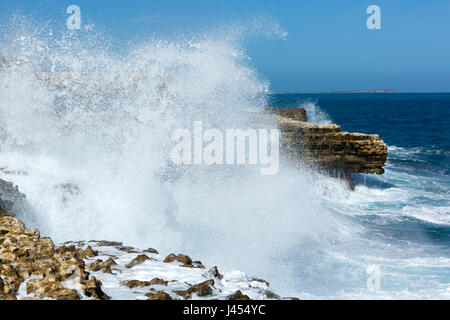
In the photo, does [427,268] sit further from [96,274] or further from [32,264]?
[32,264]

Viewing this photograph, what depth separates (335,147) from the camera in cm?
1494

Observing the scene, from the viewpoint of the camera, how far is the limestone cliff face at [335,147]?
48.4 feet

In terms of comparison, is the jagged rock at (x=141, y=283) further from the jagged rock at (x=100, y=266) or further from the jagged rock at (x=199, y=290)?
the jagged rock at (x=100, y=266)

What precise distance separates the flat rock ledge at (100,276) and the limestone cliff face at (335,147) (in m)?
10.1

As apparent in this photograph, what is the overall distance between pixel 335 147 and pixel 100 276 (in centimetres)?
1194

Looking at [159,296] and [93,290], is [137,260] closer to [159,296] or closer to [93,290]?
[159,296]

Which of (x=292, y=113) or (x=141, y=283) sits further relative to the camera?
(x=292, y=113)

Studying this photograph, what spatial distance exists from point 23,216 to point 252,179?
6.50m

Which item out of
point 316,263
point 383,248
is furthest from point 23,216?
point 383,248

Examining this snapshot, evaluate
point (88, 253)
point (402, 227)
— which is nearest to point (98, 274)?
point (88, 253)

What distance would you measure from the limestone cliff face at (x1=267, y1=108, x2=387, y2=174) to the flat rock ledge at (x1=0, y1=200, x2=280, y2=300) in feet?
33.3

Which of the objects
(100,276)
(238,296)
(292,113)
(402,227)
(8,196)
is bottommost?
(402,227)

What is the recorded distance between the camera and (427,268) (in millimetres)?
7758
